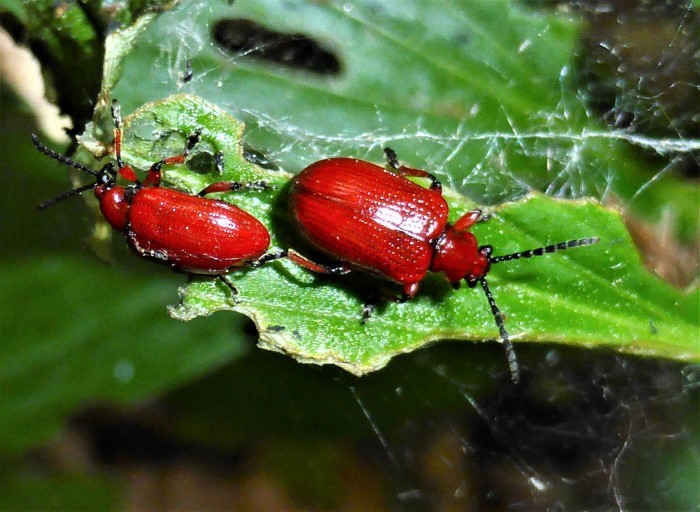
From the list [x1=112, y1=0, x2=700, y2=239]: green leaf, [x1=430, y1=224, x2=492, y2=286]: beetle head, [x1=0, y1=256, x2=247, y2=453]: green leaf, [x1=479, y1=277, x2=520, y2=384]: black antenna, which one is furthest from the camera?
[x1=0, y1=256, x2=247, y2=453]: green leaf

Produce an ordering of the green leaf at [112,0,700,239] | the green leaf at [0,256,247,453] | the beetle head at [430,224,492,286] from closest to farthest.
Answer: the beetle head at [430,224,492,286], the green leaf at [112,0,700,239], the green leaf at [0,256,247,453]

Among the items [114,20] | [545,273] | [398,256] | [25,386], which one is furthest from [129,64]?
[25,386]

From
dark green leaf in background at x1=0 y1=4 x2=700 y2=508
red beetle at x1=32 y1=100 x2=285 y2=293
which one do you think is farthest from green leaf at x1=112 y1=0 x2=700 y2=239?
red beetle at x1=32 y1=100 x2=285 y2=293

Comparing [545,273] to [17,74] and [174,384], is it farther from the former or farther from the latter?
[17,74]

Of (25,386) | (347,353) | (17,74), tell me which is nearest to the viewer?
(347,353)

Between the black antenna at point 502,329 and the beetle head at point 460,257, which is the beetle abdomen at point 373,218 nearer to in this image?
the beetle head at point 460,257

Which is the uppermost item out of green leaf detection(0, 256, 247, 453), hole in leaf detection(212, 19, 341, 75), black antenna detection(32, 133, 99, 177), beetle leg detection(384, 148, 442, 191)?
hole in leaf detection(212, 19, 341, 75)

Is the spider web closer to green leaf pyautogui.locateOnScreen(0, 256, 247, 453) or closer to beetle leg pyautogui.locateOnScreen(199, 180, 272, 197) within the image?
beetle leg pyautogui.locateOnScreen(199, 180, 272, 197)
